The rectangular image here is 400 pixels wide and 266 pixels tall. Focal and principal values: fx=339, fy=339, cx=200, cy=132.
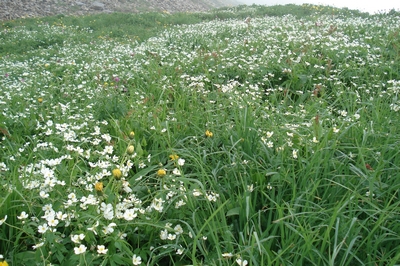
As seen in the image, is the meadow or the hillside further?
the hillside

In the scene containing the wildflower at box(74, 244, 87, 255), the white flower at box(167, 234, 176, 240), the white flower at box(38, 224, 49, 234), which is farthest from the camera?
the white flower at box(167, 234, 176, 240)

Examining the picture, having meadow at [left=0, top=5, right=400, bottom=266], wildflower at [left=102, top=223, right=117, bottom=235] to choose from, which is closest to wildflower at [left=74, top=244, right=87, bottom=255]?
meadow at [left=0, top=5, right=400, bottom=266]

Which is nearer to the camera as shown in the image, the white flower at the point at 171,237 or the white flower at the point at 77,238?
the white flower at the point at 77,238

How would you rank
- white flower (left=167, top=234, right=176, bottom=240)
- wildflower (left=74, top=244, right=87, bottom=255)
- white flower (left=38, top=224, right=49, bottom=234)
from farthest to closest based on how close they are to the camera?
white flower (left=167, top=234, right=176, bottom=240)
white flower (left=38, top=224, right=49, bottom=234)
wildflower (left=74, top=244, right=87, bottom=255)

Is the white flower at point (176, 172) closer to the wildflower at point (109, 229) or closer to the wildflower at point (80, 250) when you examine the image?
the wildflower at point (109, 229)

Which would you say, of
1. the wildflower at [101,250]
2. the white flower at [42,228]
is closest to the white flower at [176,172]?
the wildflower at [101,250]

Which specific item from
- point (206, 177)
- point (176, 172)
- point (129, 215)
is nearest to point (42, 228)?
point (129, 215)

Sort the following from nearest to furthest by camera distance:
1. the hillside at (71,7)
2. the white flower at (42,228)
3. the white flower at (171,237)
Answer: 1. the white flower at (42,228)
2. the white flower at (171,237)
3. the hillside at (71,7)

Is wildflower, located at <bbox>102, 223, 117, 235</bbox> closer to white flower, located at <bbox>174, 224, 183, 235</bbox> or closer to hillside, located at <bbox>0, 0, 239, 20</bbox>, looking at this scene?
white flower, located at <bbox>174, 224, 183, 235</bbox>

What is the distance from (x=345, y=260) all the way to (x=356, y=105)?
2.20 metres

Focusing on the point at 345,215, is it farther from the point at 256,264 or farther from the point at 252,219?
the point at 256,264

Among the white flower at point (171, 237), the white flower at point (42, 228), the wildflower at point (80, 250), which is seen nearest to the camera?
the wildflower at point (80, 250)

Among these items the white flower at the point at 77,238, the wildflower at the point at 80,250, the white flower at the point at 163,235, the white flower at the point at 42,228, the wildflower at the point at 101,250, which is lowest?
the white flower at the point at 163,235

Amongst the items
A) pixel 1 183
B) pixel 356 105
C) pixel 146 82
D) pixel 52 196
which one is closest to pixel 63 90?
pixel 146 82
